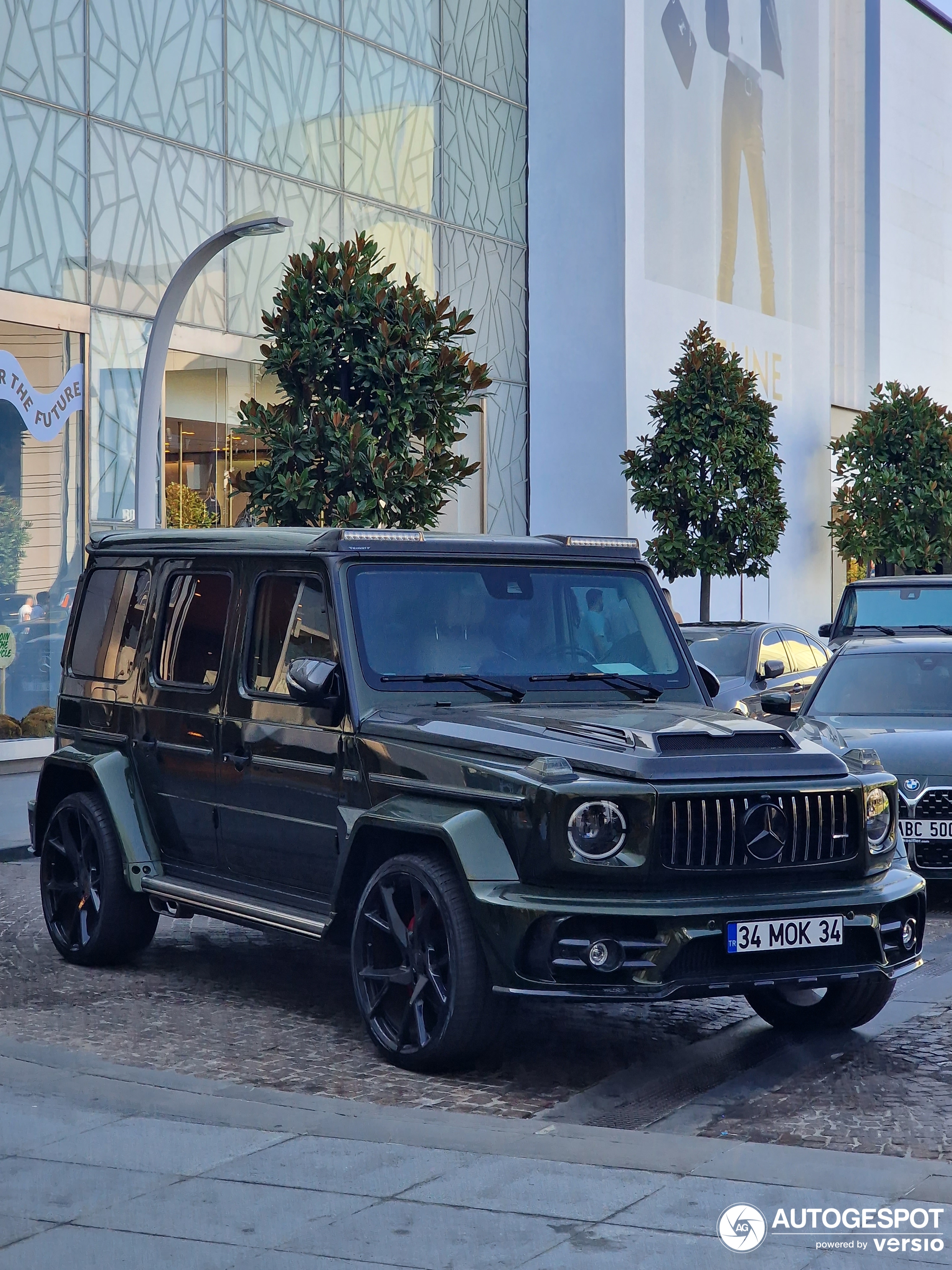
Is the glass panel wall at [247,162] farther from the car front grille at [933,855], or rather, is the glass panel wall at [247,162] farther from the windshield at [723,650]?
the car front grille at [933,855]

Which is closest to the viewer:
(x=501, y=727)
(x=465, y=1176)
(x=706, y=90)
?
(x=465, y=1176)

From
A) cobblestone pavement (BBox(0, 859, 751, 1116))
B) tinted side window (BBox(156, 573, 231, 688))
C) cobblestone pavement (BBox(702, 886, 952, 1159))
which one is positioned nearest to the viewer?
cobblestone pavement (BBox(702, 886, 952, 1159))

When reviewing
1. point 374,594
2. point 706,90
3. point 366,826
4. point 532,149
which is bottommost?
point 366,826

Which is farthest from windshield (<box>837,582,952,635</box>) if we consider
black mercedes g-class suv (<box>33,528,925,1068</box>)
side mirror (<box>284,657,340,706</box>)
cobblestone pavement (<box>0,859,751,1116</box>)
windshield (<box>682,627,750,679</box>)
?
side mirror (<box>284,657,340,706</box>)

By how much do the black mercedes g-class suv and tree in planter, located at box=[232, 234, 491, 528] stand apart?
7.66 meters

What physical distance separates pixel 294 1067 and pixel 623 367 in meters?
25.9

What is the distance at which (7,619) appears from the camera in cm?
1958

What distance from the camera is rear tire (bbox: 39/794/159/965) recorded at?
26.7 ft

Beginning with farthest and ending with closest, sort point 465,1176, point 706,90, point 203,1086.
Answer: point 706,90, point 203,1086, point 465,1176

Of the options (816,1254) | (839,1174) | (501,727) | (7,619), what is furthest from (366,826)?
(7,619)

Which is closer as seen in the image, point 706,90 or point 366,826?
point 366,826

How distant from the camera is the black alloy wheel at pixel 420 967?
6.06 m

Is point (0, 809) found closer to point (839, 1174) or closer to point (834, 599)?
point (839, 1174)

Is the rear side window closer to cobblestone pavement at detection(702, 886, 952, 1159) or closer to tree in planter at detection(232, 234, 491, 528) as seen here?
cobblestone pavement at detection(702, 886, 952, 1159)
